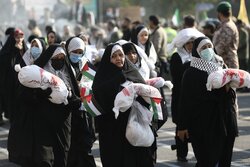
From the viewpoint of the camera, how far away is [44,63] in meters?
9.12

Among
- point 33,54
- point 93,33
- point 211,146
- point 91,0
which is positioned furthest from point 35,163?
point 91,0

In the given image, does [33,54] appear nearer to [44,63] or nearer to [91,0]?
[44,63]

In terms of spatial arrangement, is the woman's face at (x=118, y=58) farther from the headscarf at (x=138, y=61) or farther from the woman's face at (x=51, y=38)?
the woman's face at (x=51, y=38)

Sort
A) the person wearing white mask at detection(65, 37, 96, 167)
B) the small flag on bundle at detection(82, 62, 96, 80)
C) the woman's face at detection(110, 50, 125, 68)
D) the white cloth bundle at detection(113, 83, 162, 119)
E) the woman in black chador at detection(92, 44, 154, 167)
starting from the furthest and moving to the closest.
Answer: the person wearing white mask at detection(65, 37, 96, 167) → the small flag on bundle at detection(82, 62, 96, 80) → the woman's face at detection(110, 50, 125, 68) → the woman in black chador at detection(92, 44, 154, 167) → the white cloth bundle at detection(113, 83, 162, 119)

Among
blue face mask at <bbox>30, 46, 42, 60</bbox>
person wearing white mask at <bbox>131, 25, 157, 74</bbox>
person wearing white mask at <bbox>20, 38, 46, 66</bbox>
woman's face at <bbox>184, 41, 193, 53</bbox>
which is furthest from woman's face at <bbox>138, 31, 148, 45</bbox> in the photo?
woman's face at <bbox>184, 41, 193, 53</bbox>

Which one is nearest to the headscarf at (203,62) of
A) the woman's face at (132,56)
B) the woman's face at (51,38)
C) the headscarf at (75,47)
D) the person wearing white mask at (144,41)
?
the woman's face at (132,56)

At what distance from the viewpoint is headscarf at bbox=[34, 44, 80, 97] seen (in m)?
9.13

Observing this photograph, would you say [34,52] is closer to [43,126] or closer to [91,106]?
[43,126]

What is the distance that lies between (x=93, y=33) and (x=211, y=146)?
1662 cm

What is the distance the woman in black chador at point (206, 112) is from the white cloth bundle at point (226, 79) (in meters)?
0.19

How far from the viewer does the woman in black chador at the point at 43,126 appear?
892 cm

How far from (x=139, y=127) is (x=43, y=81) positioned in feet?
4.01

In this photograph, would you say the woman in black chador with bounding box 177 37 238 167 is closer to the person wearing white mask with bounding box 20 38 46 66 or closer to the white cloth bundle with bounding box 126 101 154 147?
the white cloth bundle with bounding box 126 101 154 147

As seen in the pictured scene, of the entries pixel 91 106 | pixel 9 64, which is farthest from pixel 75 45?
pixel 9 64
